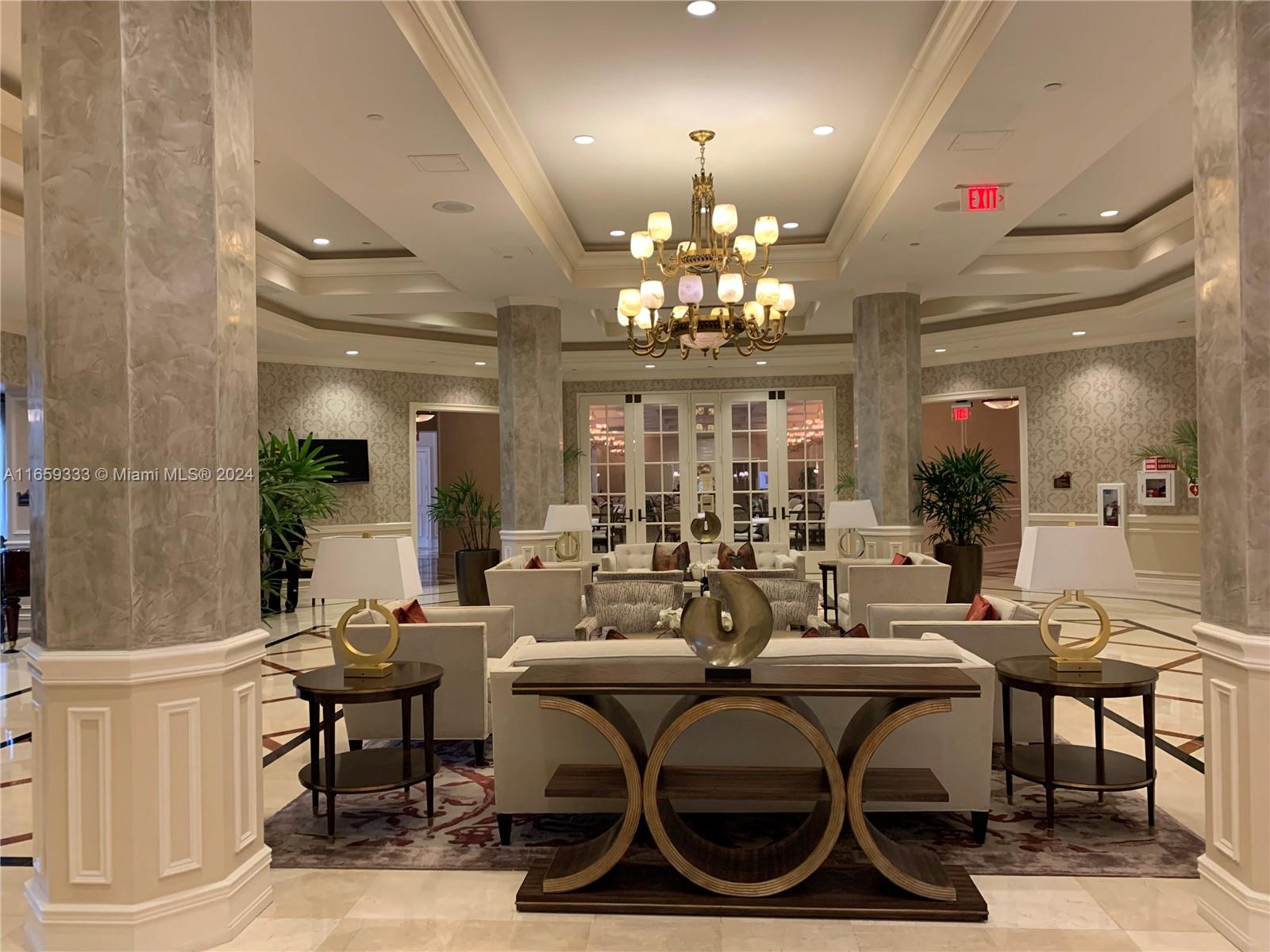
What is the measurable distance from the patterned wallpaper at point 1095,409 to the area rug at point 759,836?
26.4 ft

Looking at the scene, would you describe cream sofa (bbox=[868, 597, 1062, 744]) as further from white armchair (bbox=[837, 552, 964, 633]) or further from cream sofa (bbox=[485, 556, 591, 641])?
cream sofa (bbox=[485, 556, 591, 641])

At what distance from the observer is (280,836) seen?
367 cm

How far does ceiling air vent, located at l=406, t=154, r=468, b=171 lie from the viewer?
5.25 metres

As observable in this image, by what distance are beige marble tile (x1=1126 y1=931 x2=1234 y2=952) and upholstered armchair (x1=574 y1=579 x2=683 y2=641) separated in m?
3.49

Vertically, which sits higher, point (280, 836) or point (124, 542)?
point (124, 542)

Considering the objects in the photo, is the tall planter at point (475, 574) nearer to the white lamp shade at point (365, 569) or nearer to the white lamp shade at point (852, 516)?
the white lamp shade at point (852, 516)

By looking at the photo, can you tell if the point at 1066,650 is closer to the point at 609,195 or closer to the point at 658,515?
the point at 609,195

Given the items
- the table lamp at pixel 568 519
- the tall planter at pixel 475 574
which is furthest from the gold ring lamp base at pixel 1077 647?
the tall planter at pixel 475 574

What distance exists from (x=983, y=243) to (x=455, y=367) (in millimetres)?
7800

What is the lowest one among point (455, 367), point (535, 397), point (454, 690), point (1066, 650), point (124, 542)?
point (454, 690)

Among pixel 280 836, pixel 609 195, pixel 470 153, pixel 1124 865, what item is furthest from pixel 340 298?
pixel 1124 865

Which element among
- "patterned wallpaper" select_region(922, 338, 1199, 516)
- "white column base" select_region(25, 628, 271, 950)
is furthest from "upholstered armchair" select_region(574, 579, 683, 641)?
"patterned wallpaper" select_region(922, 338, 1199, 516)

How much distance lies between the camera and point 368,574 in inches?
149

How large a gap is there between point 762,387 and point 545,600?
24.9 feet
